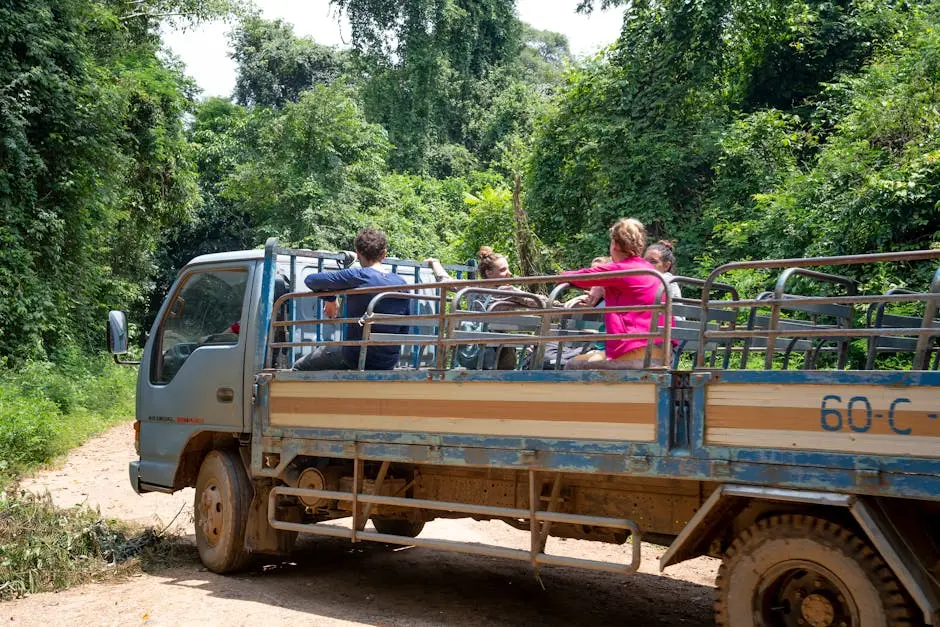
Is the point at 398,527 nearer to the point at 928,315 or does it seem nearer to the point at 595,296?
the point at 595,296

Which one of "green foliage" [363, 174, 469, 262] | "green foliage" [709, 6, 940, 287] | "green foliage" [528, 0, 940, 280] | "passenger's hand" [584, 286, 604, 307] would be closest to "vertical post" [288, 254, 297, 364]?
"passenger's hand" [584, 286, 604, 307]

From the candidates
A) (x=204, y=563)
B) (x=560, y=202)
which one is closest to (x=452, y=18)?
(x=560, y=202)

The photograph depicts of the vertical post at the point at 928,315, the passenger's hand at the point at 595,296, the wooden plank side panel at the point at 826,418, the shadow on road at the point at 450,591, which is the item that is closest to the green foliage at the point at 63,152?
the shadow on road at the point at 450,591

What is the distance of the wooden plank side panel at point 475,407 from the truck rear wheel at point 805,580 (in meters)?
0.69

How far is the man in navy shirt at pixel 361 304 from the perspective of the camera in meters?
6.33

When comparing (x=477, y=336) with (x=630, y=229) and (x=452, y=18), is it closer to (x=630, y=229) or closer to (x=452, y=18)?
(x=630, y=229)

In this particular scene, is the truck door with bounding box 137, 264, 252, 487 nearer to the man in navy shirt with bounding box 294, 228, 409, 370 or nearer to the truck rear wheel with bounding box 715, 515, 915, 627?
the man in navy shirt with bounding box 294, 228, 409, 370

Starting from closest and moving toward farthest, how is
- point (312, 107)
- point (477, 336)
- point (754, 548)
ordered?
1. point (754, 548)
2. point (477, 336)
3. point (312, 107)

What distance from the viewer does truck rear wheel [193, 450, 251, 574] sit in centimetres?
675

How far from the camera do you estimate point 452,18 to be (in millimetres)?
33969

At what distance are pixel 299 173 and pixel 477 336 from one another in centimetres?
2072

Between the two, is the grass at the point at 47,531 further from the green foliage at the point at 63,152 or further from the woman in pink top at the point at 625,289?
the woman in pink top at the point at 625,289

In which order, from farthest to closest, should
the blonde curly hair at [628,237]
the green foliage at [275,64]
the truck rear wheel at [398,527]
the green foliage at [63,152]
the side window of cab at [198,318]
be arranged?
1. the green foliage at [275,64]
2. the green foliage at [63,152]
3. the truck rear wheel at [398,527]
4. the side window of cab at [198,318]
5. the blonde curly hair at [628,237]

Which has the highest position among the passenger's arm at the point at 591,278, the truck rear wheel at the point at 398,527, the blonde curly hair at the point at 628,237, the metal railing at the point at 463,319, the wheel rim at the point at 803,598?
the blonde curly hair at the point at 628,237
